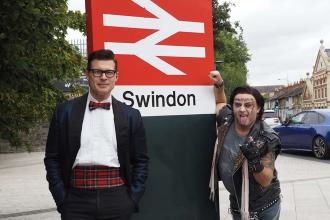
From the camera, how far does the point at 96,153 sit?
2.75 meters

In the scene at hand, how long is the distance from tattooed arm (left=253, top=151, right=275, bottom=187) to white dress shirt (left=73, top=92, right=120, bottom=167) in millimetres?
886

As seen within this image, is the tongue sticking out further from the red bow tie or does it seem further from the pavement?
the pavement

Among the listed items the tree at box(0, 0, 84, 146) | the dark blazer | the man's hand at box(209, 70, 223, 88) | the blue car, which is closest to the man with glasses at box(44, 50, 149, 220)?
the dark blazer

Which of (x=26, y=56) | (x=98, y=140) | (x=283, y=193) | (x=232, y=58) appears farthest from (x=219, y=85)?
(x=232, y=58)

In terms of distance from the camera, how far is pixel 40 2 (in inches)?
162

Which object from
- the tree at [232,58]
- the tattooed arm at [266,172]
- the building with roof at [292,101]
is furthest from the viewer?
the building with roof at [292,101]

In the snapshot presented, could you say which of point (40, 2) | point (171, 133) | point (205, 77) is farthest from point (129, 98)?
point (40, 2)

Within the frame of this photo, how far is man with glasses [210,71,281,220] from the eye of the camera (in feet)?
10.0

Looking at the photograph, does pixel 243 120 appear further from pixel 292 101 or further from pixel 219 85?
pixel 292 101

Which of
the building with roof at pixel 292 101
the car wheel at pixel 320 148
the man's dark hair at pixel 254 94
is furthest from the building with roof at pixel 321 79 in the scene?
the man's dark hair at pixel 254 94

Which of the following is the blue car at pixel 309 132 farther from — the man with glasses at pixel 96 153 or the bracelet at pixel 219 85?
the man with glasses at pixel 96 153

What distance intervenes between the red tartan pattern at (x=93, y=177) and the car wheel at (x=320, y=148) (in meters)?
11.4

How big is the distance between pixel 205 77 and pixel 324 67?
9004 centimetres

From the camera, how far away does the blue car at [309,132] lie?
1330 cm
